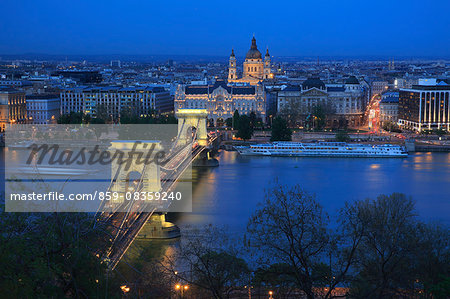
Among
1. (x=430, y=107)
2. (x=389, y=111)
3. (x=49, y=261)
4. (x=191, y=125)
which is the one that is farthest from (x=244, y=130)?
(x=49, y=261)

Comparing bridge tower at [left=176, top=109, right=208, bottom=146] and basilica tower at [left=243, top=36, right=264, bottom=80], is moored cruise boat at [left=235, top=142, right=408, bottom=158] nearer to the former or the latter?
bridge tower at [left=176, top=109, right=208, bottom=146]

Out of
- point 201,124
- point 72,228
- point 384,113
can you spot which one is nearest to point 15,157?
point 201,124

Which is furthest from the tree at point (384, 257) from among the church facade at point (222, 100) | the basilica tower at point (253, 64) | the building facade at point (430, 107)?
the basilica tower at point (253, 64)

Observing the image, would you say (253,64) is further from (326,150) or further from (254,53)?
(326,150)

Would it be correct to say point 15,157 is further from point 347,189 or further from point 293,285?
point 293,285

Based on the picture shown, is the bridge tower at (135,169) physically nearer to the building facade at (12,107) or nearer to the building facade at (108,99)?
the building facade at (12,107)

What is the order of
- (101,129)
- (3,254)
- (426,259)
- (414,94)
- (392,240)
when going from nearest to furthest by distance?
(3,254) < (426,259) < (392,240) < (101,129) < (414,94)
